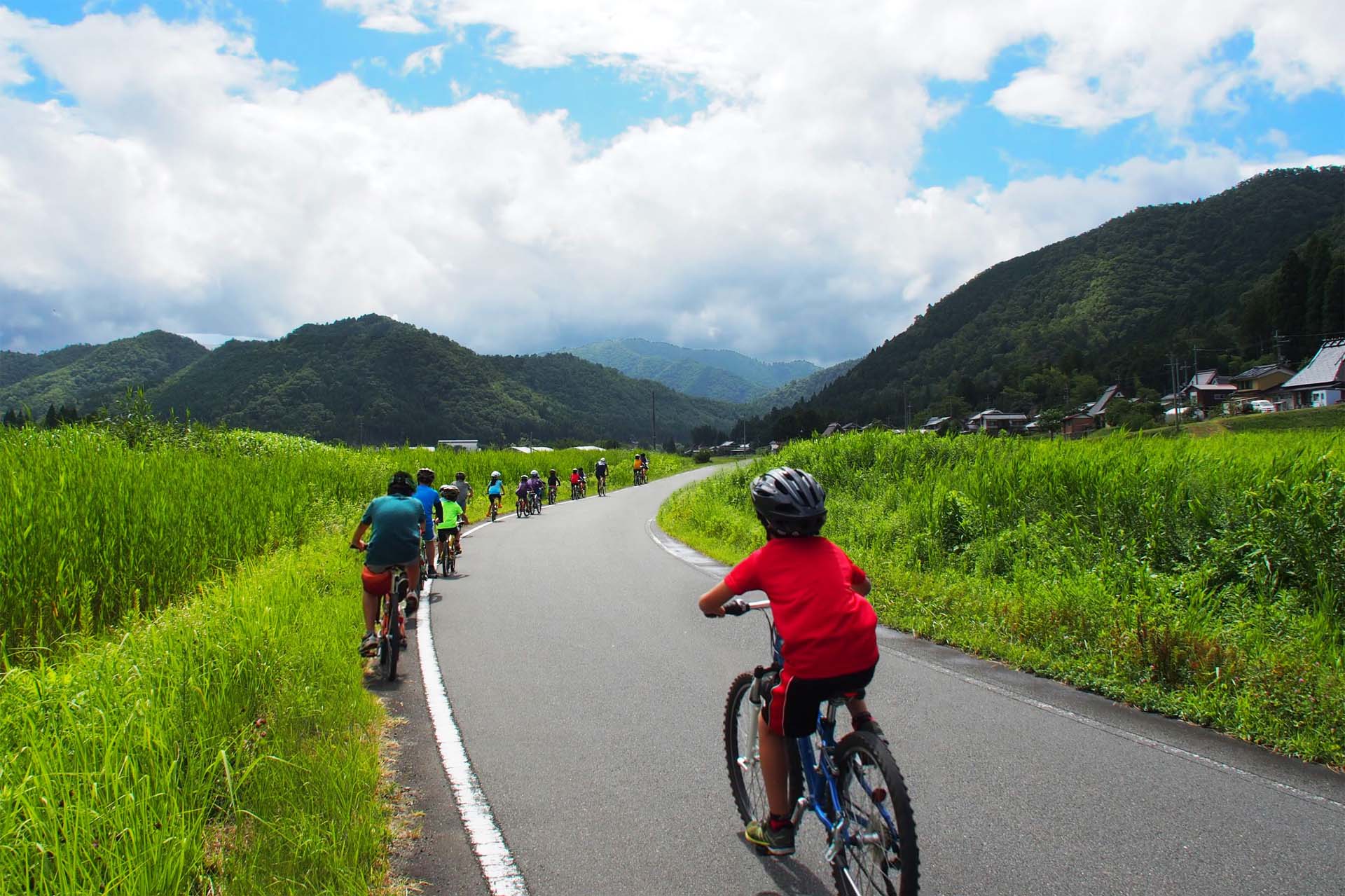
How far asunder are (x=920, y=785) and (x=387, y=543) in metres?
5.06

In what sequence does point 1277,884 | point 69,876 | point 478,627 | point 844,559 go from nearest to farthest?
point 69,876
point 1277,884
point 844,559
point 478,627

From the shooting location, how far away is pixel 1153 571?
859 cm

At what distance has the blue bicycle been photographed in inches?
111

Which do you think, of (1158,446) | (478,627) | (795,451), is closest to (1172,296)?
(795,451)

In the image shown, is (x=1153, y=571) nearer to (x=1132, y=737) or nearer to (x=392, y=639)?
(x=1132, y=737)

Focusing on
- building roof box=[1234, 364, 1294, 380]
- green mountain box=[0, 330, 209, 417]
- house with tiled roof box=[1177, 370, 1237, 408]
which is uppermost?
green mountain box=[0, 330, 209, 417]

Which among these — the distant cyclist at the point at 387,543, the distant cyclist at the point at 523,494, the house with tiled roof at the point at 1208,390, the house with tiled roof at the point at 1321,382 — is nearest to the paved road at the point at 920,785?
the distant cyclist at the point at 387,543

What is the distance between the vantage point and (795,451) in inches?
933

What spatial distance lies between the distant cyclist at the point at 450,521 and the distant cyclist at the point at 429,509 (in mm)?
135

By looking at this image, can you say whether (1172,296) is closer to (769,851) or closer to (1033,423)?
(1033,423)

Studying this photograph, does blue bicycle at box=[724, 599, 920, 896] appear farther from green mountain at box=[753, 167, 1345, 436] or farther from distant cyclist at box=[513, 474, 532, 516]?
green mountain at box=[753, 167, 1345, 436]

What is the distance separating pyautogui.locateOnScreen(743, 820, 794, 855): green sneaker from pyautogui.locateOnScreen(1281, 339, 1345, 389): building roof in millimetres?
70671

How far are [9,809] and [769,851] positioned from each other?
2994 mm

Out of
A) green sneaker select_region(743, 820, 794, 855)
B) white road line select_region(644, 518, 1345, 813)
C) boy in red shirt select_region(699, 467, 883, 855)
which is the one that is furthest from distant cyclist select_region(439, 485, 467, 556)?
boy in red shirt select_region(699, 467, 883, 855)
